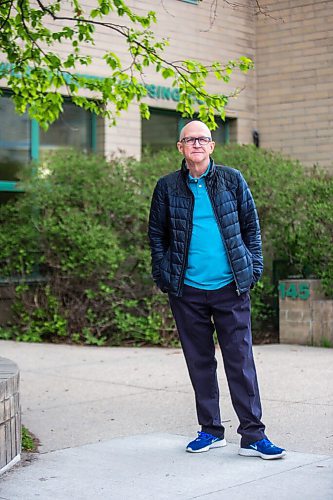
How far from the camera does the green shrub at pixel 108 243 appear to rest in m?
11.7

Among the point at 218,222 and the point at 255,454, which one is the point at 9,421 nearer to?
the point at 255,454

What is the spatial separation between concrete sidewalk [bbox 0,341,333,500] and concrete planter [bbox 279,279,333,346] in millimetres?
412

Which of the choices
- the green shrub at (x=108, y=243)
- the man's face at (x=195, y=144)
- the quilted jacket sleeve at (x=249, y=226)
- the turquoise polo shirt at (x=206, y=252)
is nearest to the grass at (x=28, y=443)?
the turquoise polo shirt at (x=206, y=252)

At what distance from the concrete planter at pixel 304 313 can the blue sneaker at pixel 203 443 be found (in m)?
5.47

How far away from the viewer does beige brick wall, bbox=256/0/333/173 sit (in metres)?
16.0

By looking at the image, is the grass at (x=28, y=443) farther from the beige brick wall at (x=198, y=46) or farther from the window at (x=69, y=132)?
the beige brick wall at (x=198, y=46)

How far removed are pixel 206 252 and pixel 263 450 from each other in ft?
3.93

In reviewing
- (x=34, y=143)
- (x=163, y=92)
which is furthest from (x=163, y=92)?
(x=34, y=143)

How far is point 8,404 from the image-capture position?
566cm

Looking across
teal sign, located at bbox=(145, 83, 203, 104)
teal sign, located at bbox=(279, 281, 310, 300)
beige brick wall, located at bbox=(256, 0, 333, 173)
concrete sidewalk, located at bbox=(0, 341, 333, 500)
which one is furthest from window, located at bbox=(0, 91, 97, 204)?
beige brick wall, located at bbox=(256, 0, 333, 173)

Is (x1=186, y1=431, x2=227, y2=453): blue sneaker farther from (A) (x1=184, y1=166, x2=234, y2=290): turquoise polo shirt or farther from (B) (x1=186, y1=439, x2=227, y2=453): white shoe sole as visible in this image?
(A) (x1=184, y1=166, x2=234, y2=290): turquoise polo shirt

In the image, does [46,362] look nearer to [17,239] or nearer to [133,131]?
[17,239]

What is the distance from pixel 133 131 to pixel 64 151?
7.61 ft

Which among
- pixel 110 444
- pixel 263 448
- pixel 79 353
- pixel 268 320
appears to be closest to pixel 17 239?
pixel 79 353
